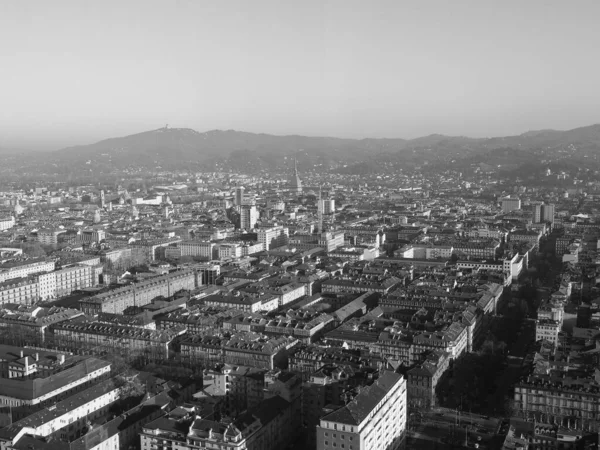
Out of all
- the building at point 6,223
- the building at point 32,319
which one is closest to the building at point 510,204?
the building at point 6,223

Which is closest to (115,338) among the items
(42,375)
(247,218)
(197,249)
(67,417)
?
(42,375)

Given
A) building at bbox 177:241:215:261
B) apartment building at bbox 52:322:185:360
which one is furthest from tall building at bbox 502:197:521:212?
apartment building at bbox 52:322:185:360

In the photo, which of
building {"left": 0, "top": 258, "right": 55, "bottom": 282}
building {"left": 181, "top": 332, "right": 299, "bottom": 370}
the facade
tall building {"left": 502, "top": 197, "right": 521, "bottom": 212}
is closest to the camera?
building {"left": 181, "top": 332, "right": 299, "bottom": 370}

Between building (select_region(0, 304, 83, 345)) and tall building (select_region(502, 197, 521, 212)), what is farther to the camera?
tall building (select_region(502, 197, 521, 212))

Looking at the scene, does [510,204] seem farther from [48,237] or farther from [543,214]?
[48,237]

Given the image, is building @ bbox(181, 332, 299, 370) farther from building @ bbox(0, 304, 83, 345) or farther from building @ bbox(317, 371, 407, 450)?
building @ bbox(0, 304, 83, 345)

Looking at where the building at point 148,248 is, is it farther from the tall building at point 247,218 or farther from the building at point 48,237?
the tall building at point 247,218

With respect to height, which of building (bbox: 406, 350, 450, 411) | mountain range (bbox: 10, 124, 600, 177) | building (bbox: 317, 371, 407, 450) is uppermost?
mountain range (bbox: 10, 124, 600, 177)

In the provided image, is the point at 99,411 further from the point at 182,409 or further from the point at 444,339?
the point at 444,339

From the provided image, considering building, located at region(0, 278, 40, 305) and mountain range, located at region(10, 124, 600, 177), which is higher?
mountain range, located at region(10, 124, 600, 177)
